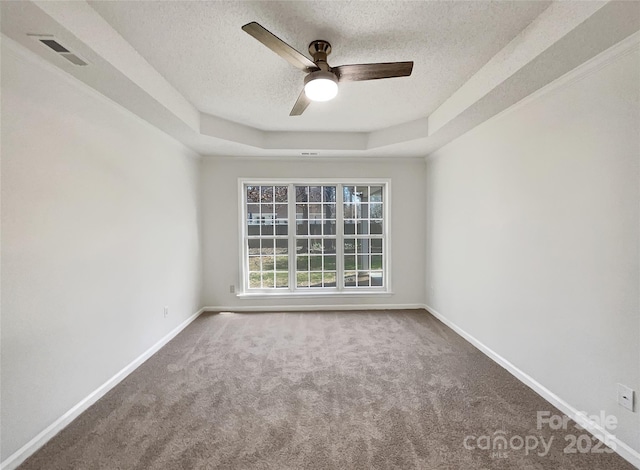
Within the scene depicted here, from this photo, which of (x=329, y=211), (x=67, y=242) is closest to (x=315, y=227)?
(x=329, y=211)

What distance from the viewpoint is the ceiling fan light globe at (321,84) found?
187 centimetres

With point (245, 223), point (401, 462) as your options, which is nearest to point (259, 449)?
point (401, 462)

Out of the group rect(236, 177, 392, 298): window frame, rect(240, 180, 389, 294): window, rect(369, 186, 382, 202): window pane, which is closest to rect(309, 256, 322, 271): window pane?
rect(240, 180, 389, 294): window

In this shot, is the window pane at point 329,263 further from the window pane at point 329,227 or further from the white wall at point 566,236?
the white wall at point 566,236

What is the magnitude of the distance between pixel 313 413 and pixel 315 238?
2885mm

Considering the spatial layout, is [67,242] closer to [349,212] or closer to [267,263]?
[267,263]

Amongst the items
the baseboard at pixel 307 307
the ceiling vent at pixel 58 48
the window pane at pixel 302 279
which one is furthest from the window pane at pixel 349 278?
the ceiling vent at pixel 58 48

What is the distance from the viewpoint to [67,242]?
1967 mm

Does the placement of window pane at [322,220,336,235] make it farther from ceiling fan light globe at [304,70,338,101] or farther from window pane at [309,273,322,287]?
ceiling fan light globe at [304,70,338,101]

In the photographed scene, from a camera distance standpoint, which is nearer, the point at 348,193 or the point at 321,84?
the point at 321,84

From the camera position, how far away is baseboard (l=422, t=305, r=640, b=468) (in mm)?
1627

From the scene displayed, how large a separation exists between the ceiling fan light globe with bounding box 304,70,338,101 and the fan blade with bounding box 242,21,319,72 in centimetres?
6

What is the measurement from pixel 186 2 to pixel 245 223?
3.20m

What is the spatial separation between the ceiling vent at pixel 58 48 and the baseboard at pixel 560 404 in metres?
3.94
